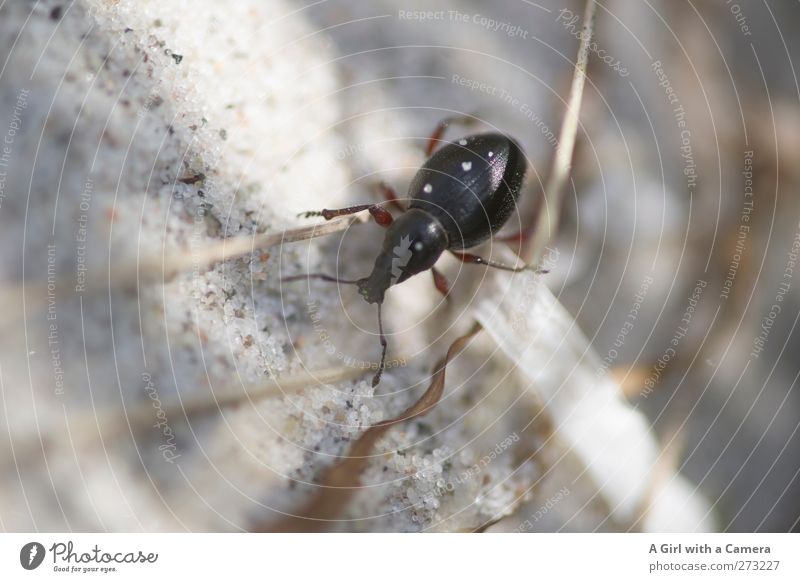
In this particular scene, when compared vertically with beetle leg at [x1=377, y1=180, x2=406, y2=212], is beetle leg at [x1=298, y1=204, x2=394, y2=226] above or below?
below

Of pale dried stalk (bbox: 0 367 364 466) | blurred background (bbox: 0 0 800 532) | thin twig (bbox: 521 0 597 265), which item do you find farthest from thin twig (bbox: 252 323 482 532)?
thin twig (bbox: 521 0 597 265)

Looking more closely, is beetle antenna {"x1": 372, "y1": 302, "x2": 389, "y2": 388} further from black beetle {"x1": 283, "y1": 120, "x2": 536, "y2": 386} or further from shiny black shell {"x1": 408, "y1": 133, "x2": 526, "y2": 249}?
shiny black shell {"x1": 408, "y1": 133, "x2": 526, "y2": 249}

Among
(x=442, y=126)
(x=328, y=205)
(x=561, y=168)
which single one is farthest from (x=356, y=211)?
(x=561, y=168)

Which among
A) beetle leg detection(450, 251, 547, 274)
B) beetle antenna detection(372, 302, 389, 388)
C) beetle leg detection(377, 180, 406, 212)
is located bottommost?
beetle antenna detection(372, 302, 389, 388)

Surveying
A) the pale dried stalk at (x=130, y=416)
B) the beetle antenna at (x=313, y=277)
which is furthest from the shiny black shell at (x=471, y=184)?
the pale dried stalk at (x=130, y=416)

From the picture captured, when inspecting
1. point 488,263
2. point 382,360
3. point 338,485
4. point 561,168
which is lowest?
point 338,485

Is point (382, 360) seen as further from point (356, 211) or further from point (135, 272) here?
point (135, 272)

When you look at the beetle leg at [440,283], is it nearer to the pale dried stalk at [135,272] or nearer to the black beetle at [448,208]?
the black beetle at [448,208]
